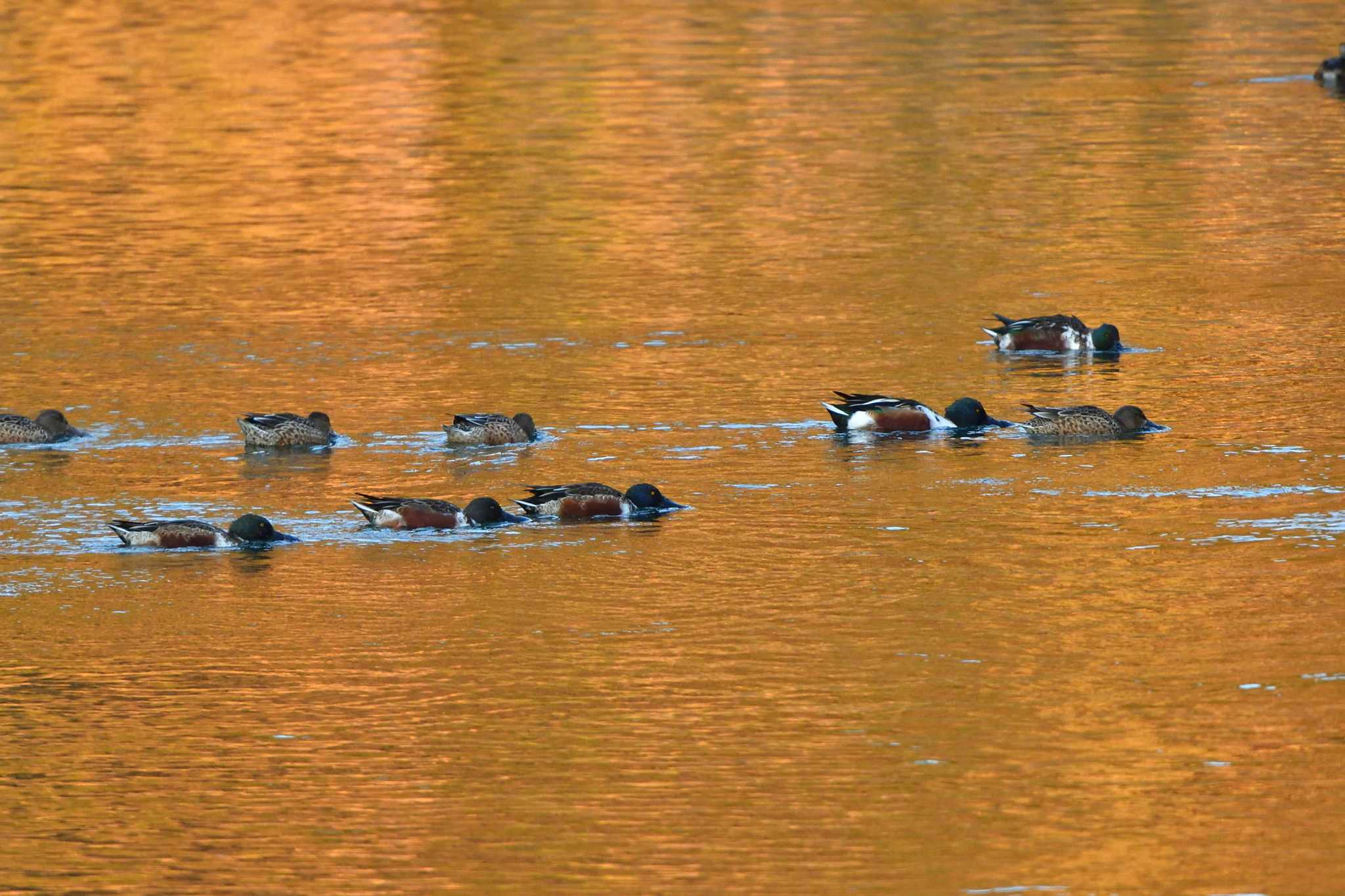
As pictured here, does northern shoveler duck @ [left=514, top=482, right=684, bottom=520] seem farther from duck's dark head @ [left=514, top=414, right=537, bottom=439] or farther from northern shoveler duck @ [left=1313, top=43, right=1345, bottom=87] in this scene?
northern shoveler duck @ [left=1313, top=43, right=1345, bottom=87]

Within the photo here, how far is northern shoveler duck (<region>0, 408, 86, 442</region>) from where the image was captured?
21.2 m

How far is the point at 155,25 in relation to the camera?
2569 inches

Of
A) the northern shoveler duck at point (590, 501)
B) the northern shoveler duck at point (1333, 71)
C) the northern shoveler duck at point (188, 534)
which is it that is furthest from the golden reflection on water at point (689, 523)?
the northern shoveler duck at point (1333, 71)

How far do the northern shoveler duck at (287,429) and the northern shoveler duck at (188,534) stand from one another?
3114 millimetres

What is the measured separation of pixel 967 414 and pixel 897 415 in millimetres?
583

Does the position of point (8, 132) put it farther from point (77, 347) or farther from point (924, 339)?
point (924, 339)

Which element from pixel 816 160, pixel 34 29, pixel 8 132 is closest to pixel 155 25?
pixel 34 29

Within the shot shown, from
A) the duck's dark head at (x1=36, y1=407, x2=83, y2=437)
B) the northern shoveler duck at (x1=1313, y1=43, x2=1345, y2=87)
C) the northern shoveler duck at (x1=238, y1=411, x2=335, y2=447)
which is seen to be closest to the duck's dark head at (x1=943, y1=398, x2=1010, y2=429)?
the northern shoveler duck at (x1=238, y1=411, x2=335, y2=447)

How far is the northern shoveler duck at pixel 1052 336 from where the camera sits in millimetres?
24500

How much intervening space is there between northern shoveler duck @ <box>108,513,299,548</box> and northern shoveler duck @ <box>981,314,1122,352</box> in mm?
9230

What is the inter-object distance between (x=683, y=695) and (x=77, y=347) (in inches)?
529

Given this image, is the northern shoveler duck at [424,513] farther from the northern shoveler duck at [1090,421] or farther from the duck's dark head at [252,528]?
the northern shoveler duck at [1090,421]

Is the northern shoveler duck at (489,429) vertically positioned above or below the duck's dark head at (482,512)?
above

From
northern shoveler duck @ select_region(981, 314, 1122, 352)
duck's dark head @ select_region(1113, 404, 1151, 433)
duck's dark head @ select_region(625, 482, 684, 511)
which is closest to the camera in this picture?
duck's dark head @ select_region(625, 482, 684, 511)
